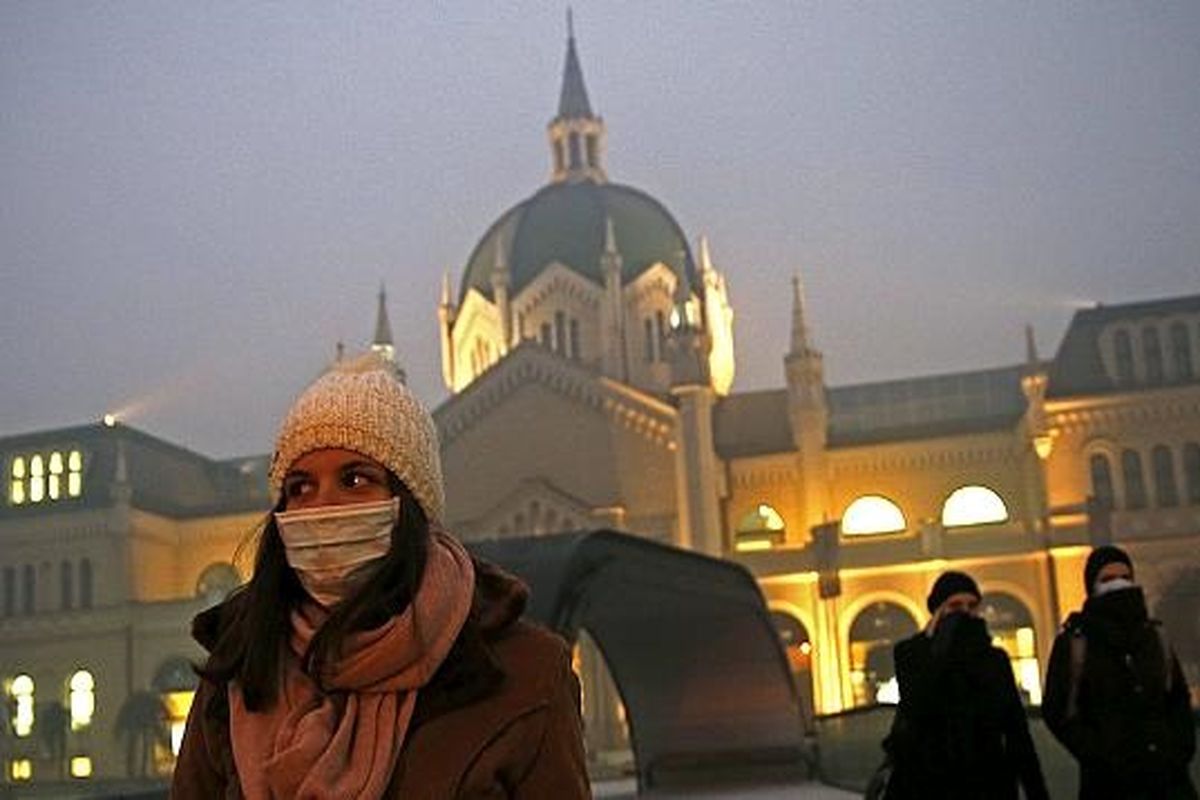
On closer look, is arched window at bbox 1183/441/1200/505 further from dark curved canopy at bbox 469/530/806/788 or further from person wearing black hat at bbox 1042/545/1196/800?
person wearing black hat at bbox 1042/545/1196/800

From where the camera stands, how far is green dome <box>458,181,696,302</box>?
5478 cm

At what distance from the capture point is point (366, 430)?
8.21 feet

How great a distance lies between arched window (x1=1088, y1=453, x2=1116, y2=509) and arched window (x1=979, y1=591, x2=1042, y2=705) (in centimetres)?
381

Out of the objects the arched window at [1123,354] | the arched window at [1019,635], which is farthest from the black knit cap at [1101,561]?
the arched window at [1123,354]

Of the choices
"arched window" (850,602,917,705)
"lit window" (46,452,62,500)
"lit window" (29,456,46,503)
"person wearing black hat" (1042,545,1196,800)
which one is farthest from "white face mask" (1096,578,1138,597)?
"lit window" (29,456,46,503)

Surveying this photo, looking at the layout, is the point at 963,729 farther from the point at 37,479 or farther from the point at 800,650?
the point at 37,479

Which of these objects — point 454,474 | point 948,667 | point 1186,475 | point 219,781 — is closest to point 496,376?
point 454,474

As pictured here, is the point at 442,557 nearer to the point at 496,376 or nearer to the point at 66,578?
the point at 496,376

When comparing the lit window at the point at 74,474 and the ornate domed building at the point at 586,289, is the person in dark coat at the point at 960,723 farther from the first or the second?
the lit window at the point at 74,474

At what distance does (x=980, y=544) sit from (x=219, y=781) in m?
41.2

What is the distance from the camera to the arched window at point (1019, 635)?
4094 centimetres

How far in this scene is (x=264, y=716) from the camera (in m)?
2.40

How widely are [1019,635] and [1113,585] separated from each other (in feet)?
120

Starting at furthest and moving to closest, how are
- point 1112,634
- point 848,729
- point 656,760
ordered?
point 656,760 < point 848,729 < point 1112,634
